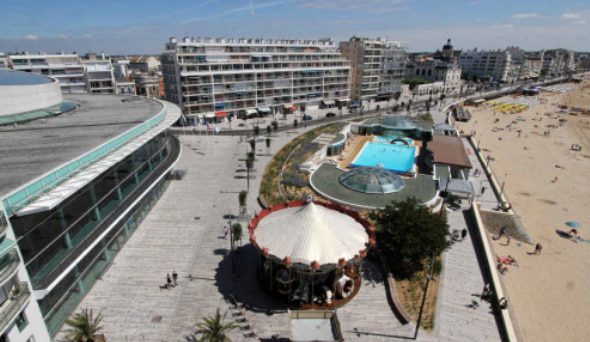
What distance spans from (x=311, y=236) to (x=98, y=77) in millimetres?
92091

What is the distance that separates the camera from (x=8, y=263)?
19297 millimetres

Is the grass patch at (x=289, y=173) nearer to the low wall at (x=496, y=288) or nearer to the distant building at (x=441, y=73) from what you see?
the low wall at (x=496, y=288)

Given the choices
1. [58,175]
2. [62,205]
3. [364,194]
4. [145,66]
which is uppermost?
[145,66]

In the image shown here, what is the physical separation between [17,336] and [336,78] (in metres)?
111

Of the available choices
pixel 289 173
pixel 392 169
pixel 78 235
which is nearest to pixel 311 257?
pixel 78 235

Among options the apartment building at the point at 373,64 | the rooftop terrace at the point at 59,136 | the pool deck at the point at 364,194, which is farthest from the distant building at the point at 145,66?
the pool deck at the point at 364,194

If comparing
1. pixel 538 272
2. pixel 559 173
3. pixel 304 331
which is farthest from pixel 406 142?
pixel 304 331

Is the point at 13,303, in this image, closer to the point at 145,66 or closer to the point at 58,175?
the point at 58,175

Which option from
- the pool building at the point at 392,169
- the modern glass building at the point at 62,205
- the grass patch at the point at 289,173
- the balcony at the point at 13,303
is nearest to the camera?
the balcony at the point at 13,303

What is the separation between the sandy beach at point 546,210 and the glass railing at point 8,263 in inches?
1447

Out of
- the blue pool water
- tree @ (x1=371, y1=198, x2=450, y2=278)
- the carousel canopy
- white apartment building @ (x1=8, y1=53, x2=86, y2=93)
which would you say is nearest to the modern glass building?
the carousel canopy

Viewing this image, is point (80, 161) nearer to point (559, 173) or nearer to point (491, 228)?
point (491, 228)

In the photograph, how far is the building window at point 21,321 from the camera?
796 inches

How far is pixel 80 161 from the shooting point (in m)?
Answer: 26.0
